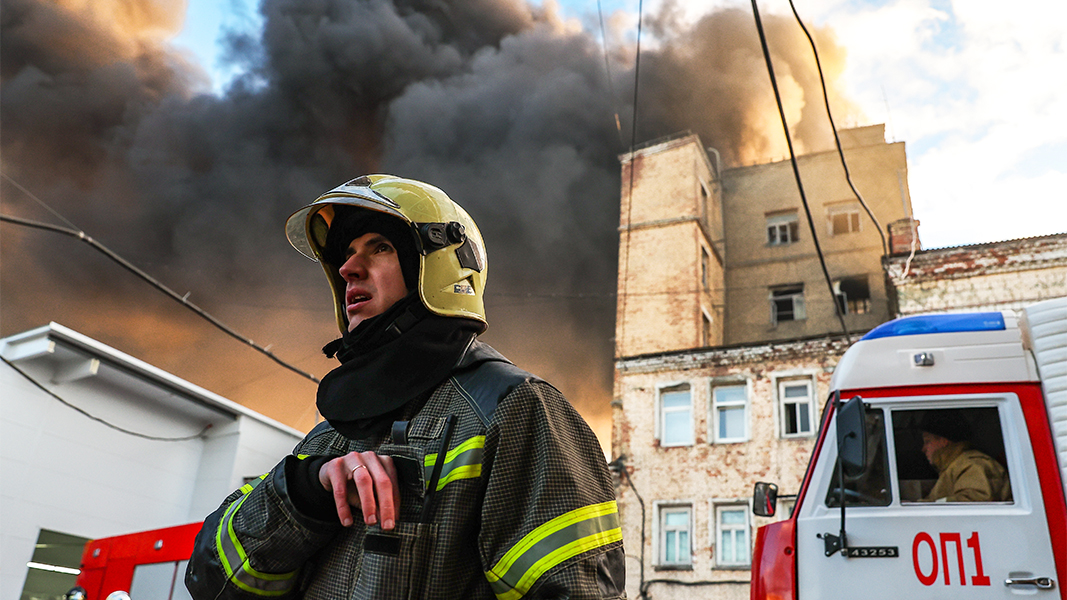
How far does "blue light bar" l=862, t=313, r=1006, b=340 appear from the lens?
206 inches

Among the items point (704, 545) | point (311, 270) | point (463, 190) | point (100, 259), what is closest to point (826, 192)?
point (704, 545)

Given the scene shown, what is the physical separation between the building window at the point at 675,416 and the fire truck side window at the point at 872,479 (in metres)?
17.7

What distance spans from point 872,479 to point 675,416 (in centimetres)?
1844

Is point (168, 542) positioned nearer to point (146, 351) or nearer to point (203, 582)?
point (203, 582)

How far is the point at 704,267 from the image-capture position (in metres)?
30.5

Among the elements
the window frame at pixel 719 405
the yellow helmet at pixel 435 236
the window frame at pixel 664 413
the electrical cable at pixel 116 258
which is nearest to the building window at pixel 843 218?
the window frame at pixel 719 405

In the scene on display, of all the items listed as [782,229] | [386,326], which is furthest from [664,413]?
[386,326]

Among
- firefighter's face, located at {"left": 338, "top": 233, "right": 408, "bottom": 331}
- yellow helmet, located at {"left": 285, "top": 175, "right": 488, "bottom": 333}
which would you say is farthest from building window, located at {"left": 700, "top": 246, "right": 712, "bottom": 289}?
firefighter's face, located at {"left": 338, "top": 233, "right": 408, "bottom": 331}

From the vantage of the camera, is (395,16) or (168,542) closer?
(168,542)

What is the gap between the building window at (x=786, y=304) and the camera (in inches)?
1238

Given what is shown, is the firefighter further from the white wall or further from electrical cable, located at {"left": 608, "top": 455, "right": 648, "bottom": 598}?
electrical cable, located at {"left": 608, "top": 455, "right": 648, "bottom": 598}

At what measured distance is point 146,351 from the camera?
1847 inches

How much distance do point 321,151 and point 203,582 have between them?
5853cm

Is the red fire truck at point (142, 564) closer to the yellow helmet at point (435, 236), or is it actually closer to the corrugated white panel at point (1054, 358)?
the yellow helmet at point (435, 236)
